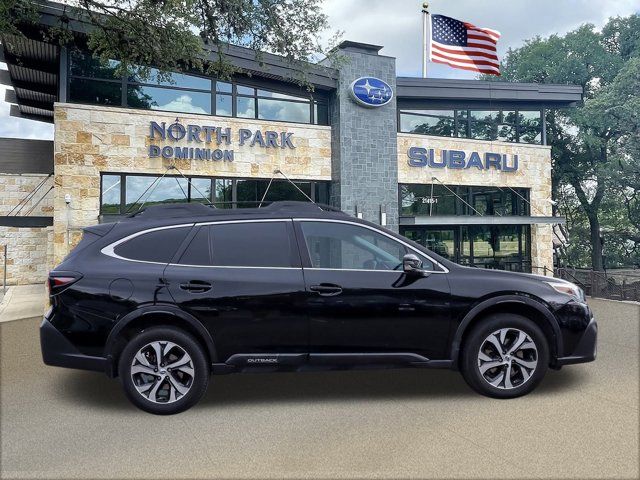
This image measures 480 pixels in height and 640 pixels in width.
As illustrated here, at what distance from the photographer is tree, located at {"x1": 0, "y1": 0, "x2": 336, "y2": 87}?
10234mm

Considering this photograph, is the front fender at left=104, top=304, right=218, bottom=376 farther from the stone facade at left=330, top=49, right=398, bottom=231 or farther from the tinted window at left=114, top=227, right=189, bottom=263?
the stone facade at left=330, top=49, right=398, bottom=231

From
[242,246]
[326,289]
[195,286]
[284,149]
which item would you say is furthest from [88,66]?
[326,289]

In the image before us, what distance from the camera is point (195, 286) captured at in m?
4.72

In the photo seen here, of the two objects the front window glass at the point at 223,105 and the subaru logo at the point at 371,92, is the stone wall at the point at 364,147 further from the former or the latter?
the front window glass at the point at 223,105

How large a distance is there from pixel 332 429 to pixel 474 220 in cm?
1416

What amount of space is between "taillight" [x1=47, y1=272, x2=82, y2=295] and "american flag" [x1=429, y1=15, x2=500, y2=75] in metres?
15.6

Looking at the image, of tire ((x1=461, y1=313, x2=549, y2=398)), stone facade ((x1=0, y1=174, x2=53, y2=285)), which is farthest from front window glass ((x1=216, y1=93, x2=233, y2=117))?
tire ((x1=461, y1=313, x2=549, y2=398))

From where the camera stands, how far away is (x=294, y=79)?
15047 millimetres

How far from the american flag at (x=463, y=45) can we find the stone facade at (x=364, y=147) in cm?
212

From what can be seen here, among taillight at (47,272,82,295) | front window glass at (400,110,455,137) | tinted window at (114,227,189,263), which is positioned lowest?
taillight at (47,272,82,295)

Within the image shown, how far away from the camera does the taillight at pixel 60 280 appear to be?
4688 millimetres

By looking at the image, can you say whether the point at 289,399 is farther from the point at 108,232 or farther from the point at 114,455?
the point at 108,232

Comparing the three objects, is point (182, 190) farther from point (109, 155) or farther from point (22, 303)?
point (22, 303)

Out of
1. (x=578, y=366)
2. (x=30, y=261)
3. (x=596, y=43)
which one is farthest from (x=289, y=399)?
(x=596, y=43)
